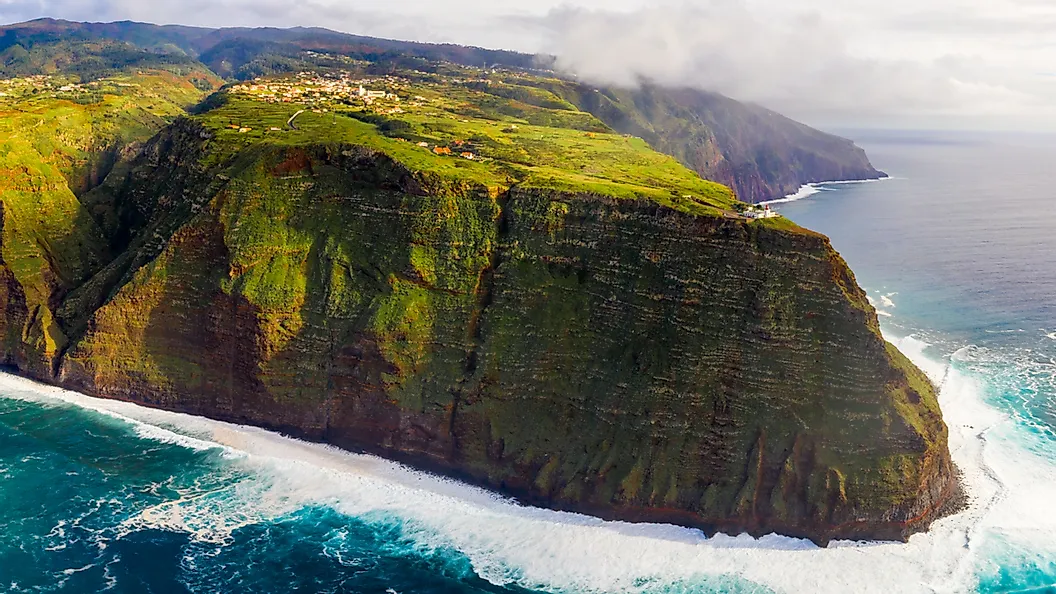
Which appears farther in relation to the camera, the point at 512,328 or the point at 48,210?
the point at 48,210

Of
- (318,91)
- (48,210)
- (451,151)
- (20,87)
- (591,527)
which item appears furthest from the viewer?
(20,87)

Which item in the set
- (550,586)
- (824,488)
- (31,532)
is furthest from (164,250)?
(824,488)

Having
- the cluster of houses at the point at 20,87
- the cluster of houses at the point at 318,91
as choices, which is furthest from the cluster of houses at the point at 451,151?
the cluster of houses at the point at 20,87

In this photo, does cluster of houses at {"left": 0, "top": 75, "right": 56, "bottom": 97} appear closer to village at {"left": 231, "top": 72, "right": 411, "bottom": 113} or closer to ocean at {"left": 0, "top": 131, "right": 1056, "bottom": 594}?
village at {"left": 231, "top": 72, "right": 411, "bottom": 113}

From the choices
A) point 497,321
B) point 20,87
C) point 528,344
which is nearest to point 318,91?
point 497,321

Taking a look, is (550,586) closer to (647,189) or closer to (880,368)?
(880,368)

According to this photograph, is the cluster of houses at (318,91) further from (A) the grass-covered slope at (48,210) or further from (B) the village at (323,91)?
(A) the grass-covered slope at (48,210)

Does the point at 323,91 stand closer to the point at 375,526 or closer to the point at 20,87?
the point at 20,87
